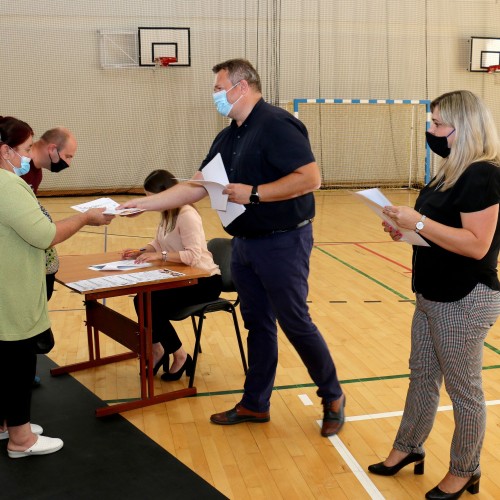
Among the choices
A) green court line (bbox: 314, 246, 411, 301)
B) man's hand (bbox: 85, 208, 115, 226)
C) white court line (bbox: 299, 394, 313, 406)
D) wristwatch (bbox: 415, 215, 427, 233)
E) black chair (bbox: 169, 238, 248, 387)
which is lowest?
white court line (bbox: 299, 394, 313, 406)

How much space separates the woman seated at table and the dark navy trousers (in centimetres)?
52

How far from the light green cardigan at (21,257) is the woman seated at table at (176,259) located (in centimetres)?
95

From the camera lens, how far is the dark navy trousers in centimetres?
292

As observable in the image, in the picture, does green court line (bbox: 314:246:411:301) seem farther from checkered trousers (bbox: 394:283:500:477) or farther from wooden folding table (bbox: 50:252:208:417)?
checkered trousers (bbox: 394:283:500:477)

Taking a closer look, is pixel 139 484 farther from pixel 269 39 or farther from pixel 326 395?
pixel 269 39

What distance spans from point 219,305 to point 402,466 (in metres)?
1.38

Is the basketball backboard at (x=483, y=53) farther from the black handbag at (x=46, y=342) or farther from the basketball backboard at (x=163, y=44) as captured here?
the black handbag at (x=46, y=342)

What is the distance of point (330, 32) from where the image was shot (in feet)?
41.1

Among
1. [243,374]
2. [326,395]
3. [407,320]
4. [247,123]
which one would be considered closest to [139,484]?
[326,395]

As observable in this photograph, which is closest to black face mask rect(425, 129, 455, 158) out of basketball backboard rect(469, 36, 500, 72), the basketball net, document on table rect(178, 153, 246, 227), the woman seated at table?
document on table rect(178, 153, 246, 227)

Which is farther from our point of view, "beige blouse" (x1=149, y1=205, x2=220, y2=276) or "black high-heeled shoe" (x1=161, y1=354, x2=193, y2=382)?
"black high-heeled shoe" (x1=161, y1=354, x2=193, y2=382)

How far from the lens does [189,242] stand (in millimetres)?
3637

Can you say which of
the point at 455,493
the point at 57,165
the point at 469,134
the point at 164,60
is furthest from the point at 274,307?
the point at 164,60

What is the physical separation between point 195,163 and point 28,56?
356 centimetres
